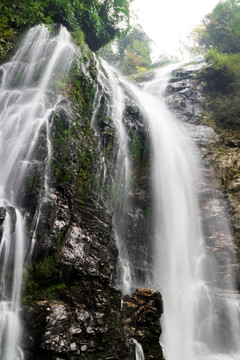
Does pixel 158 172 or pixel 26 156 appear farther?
pixel 158 172

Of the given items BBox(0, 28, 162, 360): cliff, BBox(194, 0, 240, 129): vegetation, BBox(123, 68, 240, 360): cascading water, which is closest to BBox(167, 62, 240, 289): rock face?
BBox(123, 68, 240, 360): cascading water

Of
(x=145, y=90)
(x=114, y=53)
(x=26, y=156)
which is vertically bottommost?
(x=26, y=156)

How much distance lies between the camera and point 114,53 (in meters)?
30.4

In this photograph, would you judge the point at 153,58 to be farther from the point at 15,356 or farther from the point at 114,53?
the point at 15,356

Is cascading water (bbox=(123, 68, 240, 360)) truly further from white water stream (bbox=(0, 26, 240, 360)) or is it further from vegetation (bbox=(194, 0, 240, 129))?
vegetation (bbox=(194, 0, 240, 129))

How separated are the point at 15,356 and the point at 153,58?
37.1 m

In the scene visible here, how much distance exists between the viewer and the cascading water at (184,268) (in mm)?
6828

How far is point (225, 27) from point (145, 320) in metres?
23.9

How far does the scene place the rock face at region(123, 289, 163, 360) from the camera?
5.31 m

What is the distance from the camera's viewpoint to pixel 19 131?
6883 millimetres

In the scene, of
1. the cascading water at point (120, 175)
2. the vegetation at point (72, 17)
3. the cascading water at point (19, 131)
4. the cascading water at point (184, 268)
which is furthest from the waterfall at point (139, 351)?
the vegetation at point (72, 17)

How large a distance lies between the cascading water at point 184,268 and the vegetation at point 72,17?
17.4 ft

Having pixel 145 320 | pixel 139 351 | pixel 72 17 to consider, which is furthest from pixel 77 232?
pixel 72 17

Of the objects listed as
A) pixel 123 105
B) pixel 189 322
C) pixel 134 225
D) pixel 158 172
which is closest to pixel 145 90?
pixel 123 105
